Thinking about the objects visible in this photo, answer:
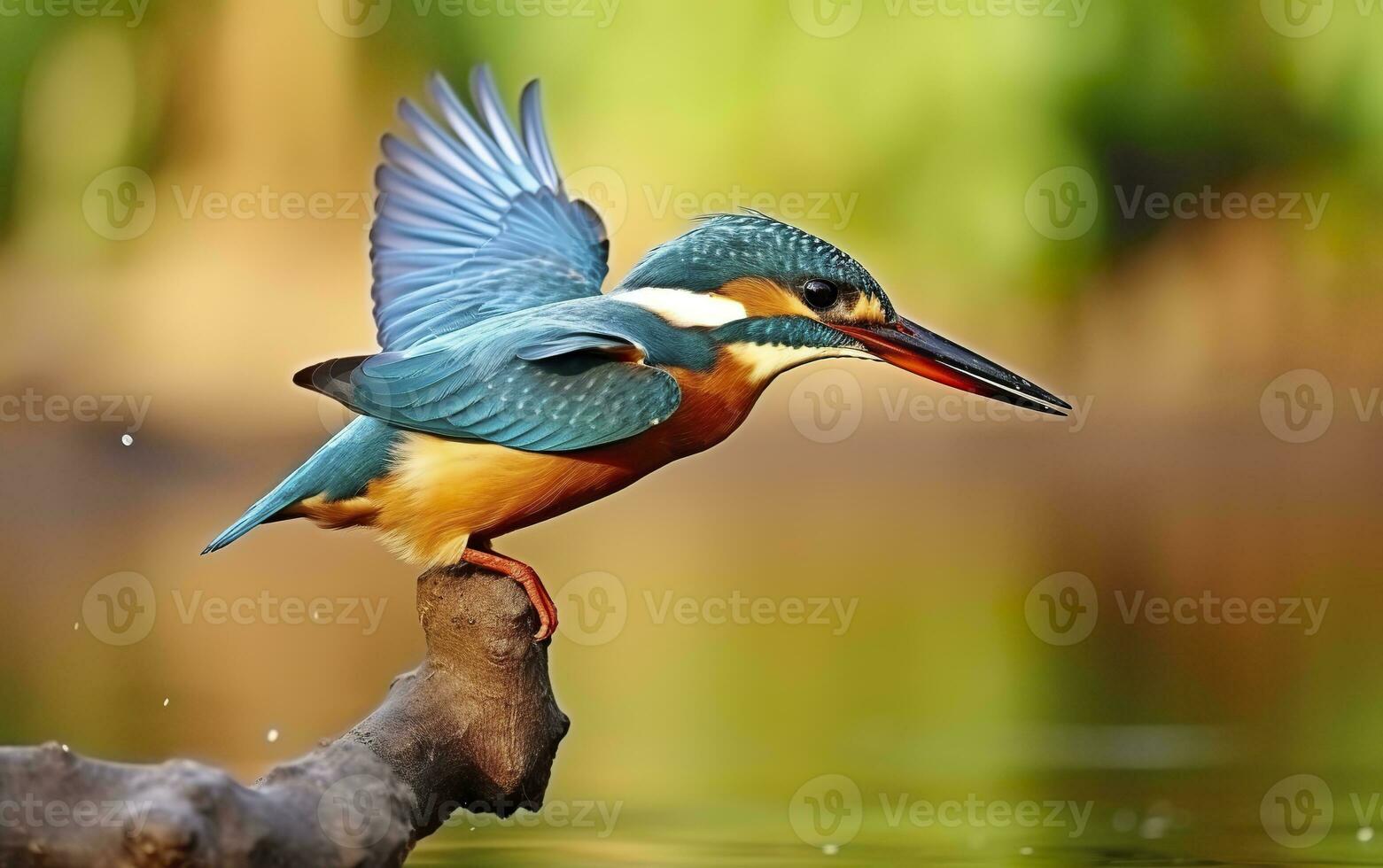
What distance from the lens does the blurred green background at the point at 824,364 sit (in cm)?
689

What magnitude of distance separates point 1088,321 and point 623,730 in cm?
582

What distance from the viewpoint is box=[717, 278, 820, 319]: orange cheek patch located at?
3111 millimetres

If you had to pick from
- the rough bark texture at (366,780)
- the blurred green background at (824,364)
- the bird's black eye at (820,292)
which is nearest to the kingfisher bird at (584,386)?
the bird's black eye at (820,292)

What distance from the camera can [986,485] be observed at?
10766 millimetres

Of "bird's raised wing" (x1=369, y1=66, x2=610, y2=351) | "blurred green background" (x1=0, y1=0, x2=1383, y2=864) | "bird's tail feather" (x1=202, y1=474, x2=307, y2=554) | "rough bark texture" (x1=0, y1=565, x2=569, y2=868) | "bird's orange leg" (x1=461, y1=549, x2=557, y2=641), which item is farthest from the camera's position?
"blurred green background" (x1=0, y1=0, x2=1383, y2=864)

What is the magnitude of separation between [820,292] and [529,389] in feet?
1.75

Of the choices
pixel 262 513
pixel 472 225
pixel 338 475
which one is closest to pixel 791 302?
pixel 338 475

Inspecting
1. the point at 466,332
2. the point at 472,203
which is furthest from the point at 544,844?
the point at 472,203

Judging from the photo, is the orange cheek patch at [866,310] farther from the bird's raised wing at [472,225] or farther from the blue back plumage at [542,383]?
the bird's raised wing at [472,225]

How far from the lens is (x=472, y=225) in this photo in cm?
401

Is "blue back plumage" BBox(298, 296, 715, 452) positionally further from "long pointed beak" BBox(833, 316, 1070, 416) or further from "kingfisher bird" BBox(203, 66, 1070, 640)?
"long pointed beak" BBox(833, 316, 1070, 416)

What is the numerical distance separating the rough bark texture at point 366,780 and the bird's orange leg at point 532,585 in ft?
0.07

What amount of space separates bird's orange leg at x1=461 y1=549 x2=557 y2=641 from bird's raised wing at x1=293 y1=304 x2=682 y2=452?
198 millimetres

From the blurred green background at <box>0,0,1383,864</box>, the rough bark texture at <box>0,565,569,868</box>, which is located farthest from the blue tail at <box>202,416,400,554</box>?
the blurred green background at <box>0,0,1383,864</box>
